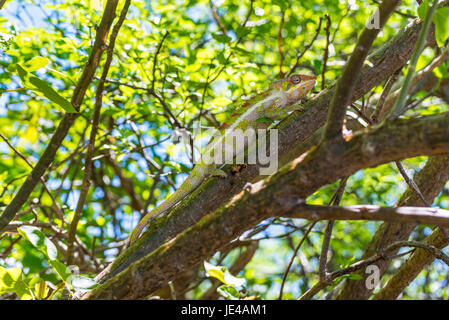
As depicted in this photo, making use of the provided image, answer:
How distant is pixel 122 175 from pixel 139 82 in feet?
6.67

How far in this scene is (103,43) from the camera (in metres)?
2.42

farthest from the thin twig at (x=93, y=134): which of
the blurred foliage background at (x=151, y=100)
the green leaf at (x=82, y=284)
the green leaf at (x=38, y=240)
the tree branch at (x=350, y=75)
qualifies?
the tree branch at (x=350, y=75)

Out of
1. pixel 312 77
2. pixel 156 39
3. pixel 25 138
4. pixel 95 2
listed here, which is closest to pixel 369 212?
pixel 312 77

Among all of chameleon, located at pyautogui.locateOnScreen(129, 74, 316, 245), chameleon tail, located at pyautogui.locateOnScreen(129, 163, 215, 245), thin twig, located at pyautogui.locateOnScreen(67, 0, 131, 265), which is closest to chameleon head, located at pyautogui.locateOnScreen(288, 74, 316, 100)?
chameleon, located at pyautogui.locateOnScreen(129, 74, 316, 245)

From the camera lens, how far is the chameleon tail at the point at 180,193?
7.89ft

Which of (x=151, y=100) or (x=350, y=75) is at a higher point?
(x=151, y=100)

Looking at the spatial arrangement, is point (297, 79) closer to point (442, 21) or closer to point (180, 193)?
point (180, 193)

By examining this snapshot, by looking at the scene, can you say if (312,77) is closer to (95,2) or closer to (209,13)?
(95,2)

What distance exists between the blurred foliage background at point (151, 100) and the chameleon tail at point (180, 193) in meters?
0.47

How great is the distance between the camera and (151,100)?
3.42m

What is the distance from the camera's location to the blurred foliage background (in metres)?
3.06

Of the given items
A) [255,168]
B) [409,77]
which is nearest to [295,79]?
[255,168]

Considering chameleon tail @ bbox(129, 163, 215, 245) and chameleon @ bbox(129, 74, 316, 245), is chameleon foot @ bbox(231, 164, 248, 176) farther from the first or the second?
chameleon @ bbox(129, 74, 316, 245)

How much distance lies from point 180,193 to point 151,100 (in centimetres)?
118
